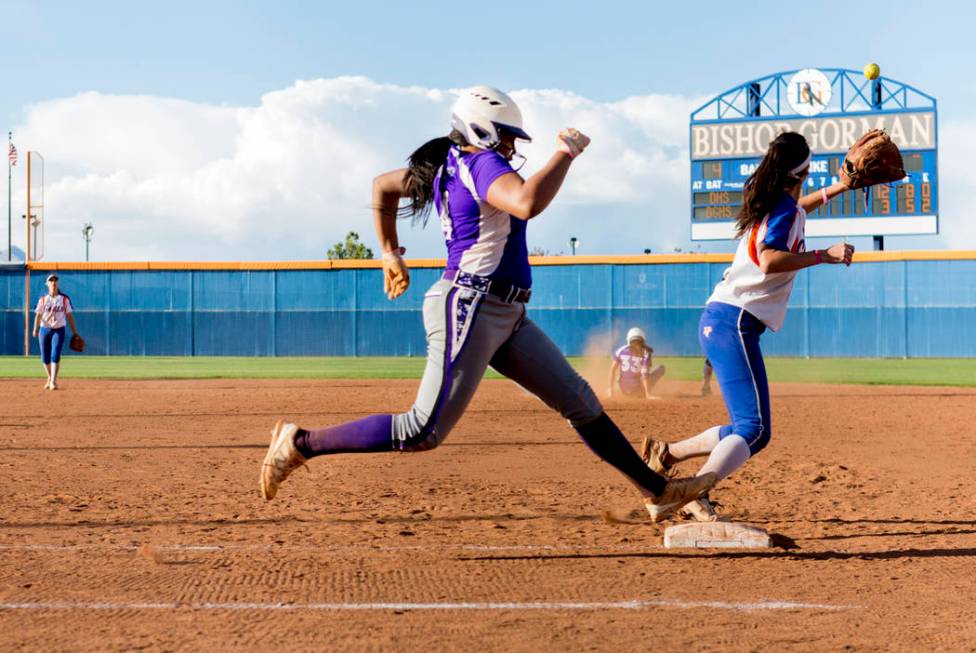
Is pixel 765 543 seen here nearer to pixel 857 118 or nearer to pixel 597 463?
pixel 597 463

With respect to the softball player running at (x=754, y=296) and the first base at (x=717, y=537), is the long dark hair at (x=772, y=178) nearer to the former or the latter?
the softball player running at (x=754, y=296)

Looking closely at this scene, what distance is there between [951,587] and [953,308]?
29990 millimetres

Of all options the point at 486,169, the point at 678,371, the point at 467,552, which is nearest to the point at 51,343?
the point at 678,371

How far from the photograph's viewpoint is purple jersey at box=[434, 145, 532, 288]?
4477 millimetres

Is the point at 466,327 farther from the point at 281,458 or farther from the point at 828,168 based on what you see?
the point at 828,168

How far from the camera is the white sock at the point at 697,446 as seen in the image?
18.5ft

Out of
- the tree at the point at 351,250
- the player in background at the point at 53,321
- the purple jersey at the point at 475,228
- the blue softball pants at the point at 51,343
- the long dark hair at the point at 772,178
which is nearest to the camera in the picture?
the purple jersey at the point at 475,228

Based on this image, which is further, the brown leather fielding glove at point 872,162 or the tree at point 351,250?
the tree at point 351,250

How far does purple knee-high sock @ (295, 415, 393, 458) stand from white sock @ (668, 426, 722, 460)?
1.81 m

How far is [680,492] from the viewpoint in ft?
17.1

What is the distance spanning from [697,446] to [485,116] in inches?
88.6

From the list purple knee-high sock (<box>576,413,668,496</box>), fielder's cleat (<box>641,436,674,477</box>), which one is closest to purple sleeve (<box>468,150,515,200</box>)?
purple knee-high sock (<box>576,413,668,496</box>)

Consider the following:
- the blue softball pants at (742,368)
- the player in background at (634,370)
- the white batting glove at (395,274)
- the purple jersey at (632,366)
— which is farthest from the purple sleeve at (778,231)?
the purple jersey at (632,366)

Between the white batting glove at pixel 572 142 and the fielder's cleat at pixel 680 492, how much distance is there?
1.80 metres
